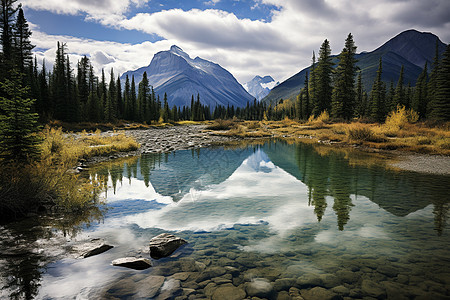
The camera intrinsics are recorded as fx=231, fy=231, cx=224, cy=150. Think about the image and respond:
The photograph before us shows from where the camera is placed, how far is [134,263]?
14.6 feet

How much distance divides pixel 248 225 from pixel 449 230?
5.04 meters

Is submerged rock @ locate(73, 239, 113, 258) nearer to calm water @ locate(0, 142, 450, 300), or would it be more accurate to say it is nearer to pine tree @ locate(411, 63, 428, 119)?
calm water @ locate(0, 142, 450, 300)

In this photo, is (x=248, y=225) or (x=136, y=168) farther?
(x=136, y=168)

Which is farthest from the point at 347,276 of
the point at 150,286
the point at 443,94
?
the point at 443,94

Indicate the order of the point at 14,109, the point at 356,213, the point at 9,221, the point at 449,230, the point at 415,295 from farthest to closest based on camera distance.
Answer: the point at 14,109
the point at 356,213
the point at 9,221
the point at 449,230
the point at 415,295

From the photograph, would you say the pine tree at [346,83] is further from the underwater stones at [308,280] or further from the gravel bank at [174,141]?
the underwater stones at [308,280]

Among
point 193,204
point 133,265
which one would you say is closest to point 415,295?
point 133,265

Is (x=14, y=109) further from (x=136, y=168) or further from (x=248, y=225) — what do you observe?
(x=248, y=225)

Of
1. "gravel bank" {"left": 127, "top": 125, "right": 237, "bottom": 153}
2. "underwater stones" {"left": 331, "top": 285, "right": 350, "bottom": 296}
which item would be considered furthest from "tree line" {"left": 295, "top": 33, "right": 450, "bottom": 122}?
"underwater stones" {"left": 331, "top": 285, "right": 350, "bottom": 296}

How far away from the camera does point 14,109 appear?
25.6 ft

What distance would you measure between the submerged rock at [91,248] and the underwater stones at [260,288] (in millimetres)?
3284

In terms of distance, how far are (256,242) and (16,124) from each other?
29.4 feet

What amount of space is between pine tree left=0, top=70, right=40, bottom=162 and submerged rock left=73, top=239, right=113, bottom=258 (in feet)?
17.1

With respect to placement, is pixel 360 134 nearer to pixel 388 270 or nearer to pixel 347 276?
pixel 388 270
